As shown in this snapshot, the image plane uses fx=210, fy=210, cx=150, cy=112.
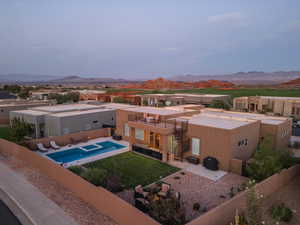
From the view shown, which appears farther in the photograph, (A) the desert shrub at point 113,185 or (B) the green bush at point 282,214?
(A) the desert shrub at point 113,185

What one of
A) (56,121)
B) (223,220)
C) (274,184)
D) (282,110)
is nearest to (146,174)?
(223,220)

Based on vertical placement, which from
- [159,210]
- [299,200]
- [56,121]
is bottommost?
[299,200]

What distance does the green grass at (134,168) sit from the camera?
528 inches

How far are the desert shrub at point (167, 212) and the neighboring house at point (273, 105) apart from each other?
33.0 metres

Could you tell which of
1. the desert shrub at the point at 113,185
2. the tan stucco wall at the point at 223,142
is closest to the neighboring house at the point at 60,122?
the desert shrub at the point at 113,185

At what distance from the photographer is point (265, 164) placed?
12.4 m

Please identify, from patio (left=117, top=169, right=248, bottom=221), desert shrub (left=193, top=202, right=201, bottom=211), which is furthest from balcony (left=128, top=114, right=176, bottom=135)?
desert shrub (left=193, top=202, right=201, bottom=211)

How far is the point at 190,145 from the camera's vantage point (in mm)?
16625

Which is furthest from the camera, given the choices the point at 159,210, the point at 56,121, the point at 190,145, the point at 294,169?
the point at 56,121

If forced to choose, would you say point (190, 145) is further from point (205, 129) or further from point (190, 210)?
point (190, 210)

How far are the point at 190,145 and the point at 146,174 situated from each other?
14.6 feet

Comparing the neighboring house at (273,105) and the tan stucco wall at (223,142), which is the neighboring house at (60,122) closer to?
the tan stucco wall at (223,142)

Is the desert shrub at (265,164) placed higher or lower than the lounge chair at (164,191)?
higher

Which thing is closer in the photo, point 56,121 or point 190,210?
point 190,210
